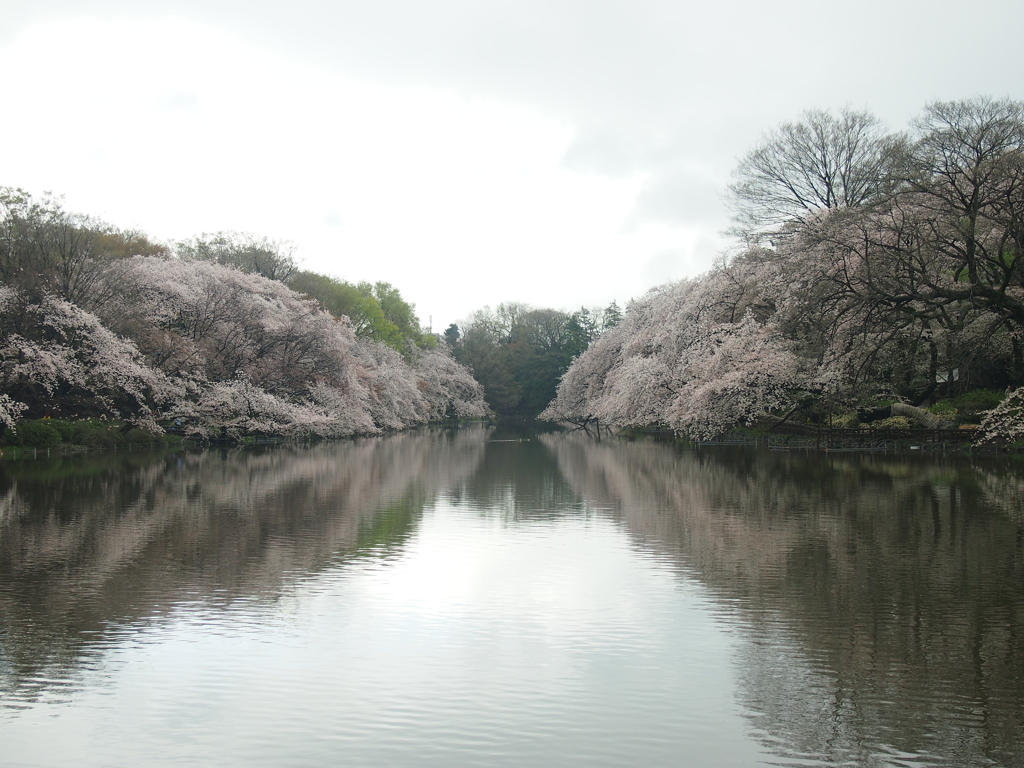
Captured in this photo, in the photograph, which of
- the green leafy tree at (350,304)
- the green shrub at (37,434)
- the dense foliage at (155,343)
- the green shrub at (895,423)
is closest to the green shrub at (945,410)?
the green shrub at (895,423)

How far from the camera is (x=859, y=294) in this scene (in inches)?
1036

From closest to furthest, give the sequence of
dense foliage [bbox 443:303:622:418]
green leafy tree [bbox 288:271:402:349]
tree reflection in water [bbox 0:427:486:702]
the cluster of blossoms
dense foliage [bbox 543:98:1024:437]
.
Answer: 1. tree reflection in water [bbox 0:427:486:702]
2. dense foliage [bbox 543:98:1024:437]
3. the cluster of blossoms
4. green leafy tree [bbox 288:271:402:349]
5. dense foliage [bbox 443:303:622:418]

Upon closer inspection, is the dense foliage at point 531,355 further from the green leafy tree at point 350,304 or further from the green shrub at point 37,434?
the green shrub at point 37,434

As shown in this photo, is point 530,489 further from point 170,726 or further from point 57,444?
point 57,444

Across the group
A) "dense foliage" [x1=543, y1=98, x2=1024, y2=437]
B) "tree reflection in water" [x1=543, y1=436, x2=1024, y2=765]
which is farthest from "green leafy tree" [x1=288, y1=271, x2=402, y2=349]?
"tree reflection in water" [x1=543, y1=436, x2=1024, y2=765]

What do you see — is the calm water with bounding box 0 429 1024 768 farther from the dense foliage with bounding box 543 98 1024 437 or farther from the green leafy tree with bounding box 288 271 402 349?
the green leafy tree with bounding box 288 271 402 349

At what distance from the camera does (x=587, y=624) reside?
9016 mm

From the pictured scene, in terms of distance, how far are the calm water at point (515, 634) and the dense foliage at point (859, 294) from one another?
34.6 ft

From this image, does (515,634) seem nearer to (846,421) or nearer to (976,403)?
(976,403)

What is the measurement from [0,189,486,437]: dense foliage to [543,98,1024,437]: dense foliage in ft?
50.8

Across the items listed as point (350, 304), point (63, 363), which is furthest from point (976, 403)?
point (350, 304)

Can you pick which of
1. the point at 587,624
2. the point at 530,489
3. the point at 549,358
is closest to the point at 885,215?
the point at 530,489

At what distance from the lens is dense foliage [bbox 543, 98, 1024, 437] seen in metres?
26.1

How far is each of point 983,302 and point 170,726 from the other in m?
25.9
